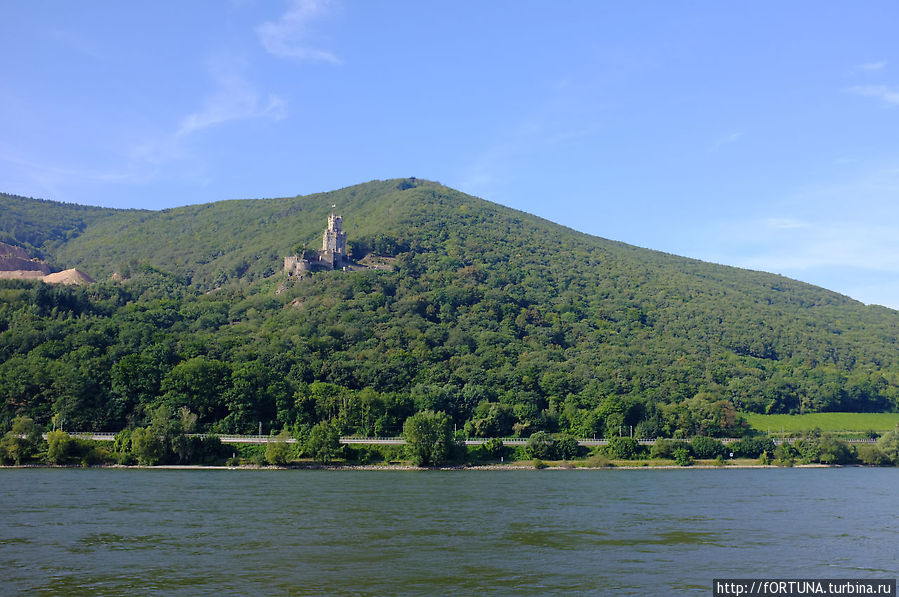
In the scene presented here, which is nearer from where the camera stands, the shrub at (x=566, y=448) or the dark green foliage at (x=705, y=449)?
the shrub at (x=566, y=448)

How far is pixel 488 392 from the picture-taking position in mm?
113250

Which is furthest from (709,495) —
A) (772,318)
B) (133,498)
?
(772,318)

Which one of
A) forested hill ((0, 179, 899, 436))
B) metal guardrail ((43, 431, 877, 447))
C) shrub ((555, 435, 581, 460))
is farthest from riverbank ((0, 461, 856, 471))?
forested hill ((0, 179, 899, 436))

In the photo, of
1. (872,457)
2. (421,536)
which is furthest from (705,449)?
(421,536)

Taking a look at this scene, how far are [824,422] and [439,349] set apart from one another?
62067 mm

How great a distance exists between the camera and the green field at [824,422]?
118 meters

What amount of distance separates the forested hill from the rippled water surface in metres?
33.9

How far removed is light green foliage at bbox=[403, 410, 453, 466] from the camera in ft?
290

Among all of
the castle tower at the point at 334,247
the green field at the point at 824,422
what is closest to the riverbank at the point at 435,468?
the green field at the point at 824,422

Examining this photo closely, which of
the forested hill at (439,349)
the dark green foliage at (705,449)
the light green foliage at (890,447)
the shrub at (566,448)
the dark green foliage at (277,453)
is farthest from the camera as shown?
the light green foliage at (890,447)

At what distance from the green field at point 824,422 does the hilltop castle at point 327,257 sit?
90.0m

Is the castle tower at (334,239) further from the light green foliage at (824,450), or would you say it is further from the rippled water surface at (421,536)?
the rippled water surface at (421,536)

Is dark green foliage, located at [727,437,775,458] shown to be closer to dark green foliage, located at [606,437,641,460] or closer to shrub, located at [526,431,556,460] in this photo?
dark green foliage, located at [606,437,641,460]

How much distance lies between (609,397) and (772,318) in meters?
84.2
